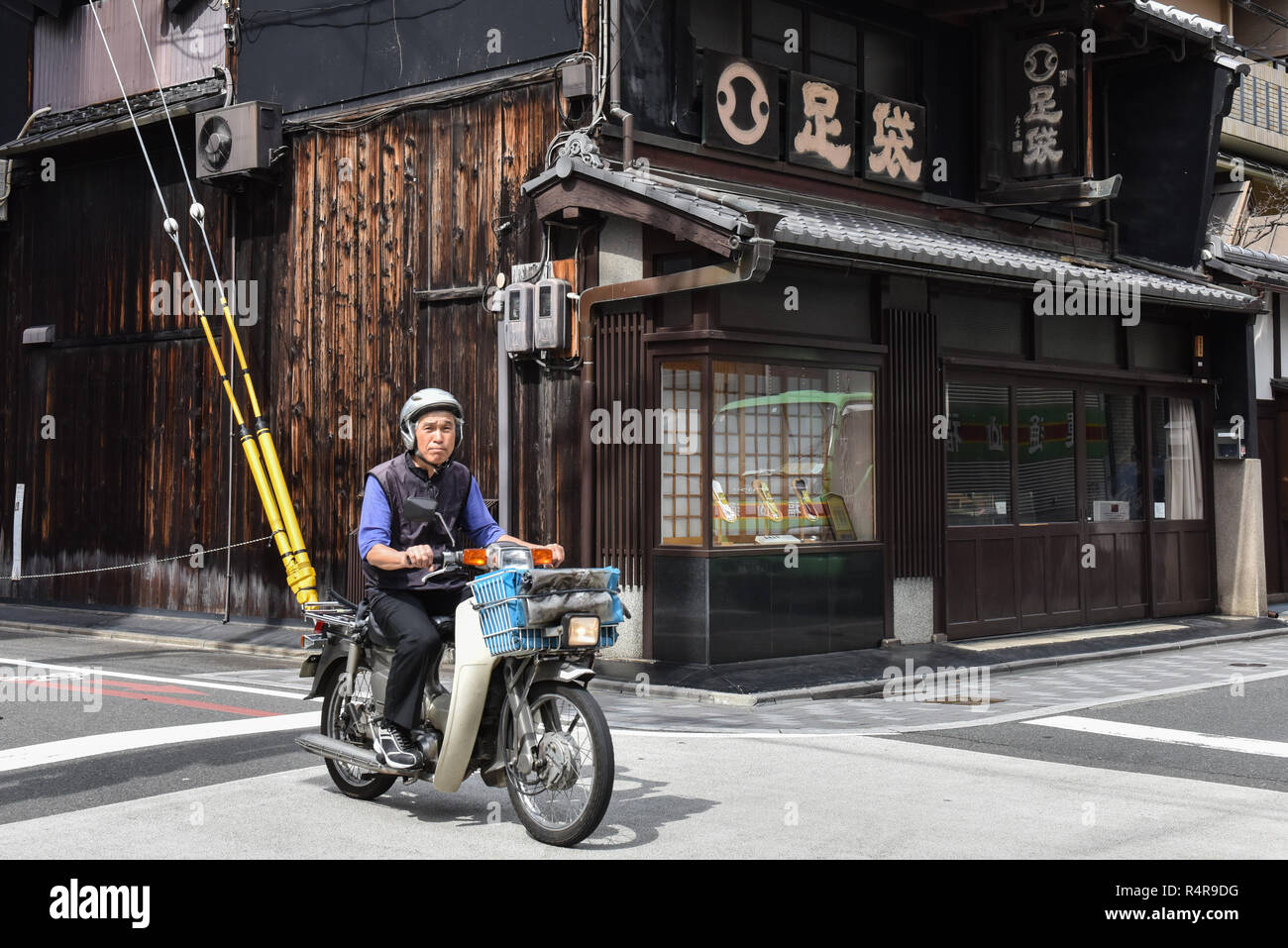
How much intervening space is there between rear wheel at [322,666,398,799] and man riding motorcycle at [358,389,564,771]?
0.32 m

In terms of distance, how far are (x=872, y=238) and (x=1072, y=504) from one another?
5129 mm

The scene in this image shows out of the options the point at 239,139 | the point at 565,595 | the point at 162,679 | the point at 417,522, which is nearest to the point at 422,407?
the point at 417,522

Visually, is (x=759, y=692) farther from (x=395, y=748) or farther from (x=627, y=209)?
(x=395, y=748)

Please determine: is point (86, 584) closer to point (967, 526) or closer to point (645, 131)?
point (645, 131)

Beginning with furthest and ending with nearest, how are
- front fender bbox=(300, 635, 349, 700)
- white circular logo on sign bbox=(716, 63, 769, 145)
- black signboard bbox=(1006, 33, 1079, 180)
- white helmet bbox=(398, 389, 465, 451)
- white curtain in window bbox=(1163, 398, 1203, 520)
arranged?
white curtain in window bbox=(1163, 398, 1203, 520) → black signboard bbox=(1006, 33, 1079, 180) → white circular logo on sign bbox=(716, 63, 769, 145) → front fender bbox=(300, 635, 349, 700) → white helmet bbox=(398, 389, 465, 451)

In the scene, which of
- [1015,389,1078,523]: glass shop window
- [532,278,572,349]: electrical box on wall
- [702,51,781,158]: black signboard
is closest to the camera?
[532,278,572,349]: electrical box on wall

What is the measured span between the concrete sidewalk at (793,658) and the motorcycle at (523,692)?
487cm

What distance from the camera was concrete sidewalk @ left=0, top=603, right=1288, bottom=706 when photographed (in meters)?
11.6

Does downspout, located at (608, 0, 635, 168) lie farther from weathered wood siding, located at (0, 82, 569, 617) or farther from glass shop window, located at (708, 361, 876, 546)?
glass shop window, located at (708, 361, 876, 546)

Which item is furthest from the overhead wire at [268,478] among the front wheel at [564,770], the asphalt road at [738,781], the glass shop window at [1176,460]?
the glass shop window at [1176,460]

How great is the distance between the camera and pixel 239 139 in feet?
51.8

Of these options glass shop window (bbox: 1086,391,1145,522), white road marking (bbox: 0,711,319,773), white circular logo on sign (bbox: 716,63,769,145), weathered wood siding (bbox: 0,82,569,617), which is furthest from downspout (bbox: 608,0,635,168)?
glass shop window (bbox: 1086,391,1145,522)

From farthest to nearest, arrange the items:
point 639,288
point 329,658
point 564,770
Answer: point 639,288, point 329,658, point 564,770
